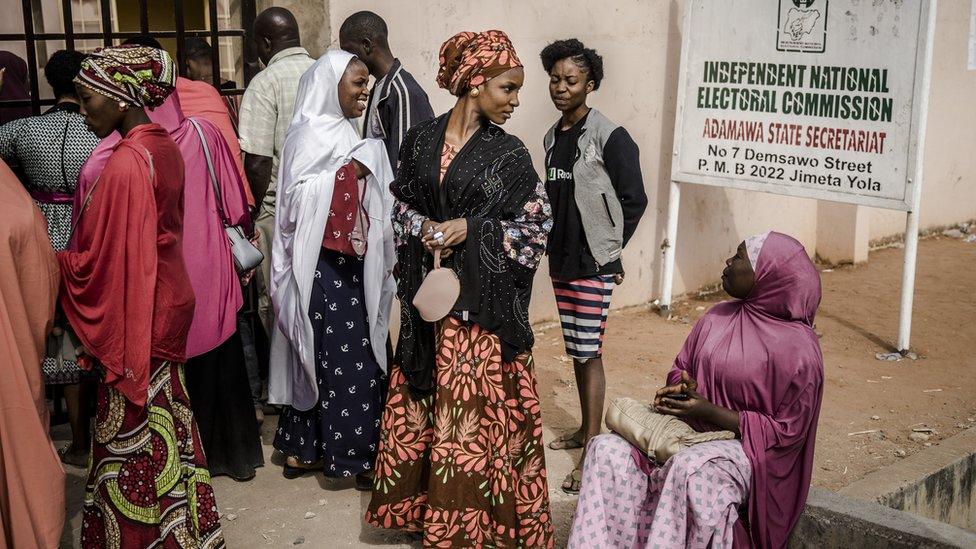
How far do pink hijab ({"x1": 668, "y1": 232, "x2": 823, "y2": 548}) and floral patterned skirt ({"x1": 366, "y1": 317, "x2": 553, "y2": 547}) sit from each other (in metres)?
0.74

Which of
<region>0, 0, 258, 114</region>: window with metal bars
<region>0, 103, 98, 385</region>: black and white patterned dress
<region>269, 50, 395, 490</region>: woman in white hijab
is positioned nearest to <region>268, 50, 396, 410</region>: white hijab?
<region>269, 50, 395, 490</region>: woman in white hijab

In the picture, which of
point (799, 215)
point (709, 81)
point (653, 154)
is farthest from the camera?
point (799, 215)

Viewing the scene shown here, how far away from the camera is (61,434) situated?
553 cm

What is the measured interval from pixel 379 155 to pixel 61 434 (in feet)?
7.74

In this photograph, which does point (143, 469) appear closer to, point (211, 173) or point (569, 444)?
point (211, 173)

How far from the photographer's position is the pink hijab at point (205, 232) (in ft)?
14.4

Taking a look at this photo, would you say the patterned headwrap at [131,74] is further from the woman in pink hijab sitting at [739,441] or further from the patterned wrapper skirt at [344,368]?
the woman in pink hijab sitting at [739,441]

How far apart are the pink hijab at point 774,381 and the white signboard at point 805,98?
3.62 m

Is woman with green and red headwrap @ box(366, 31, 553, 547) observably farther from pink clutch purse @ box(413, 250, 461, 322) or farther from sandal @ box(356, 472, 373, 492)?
sandal @ box(356, 472, 373, 492)

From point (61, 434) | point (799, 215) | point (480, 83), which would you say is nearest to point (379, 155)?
point (480, 83)

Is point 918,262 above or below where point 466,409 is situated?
below

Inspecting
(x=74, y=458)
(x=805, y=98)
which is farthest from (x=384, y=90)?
(x=805, y=98)

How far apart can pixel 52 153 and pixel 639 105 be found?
4.64 meters

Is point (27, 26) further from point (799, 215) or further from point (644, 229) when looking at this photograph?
point (799, 215)
